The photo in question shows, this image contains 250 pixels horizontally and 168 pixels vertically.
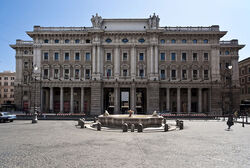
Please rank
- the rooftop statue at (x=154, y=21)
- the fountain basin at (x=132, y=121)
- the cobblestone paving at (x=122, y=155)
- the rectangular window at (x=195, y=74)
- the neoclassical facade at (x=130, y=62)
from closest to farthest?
the cobblestone paving at (x=122, y=155) < the fountain basin at (x=132, y=121) < the neoclassical facade at (x=130, y=62) < the rooftop statue at (x=154, y=21) < the rectangular window at (x=195, y=74)

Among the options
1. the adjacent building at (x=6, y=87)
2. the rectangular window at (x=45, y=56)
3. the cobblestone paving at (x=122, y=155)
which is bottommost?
the cobblestone paving at (x=122, y=155)

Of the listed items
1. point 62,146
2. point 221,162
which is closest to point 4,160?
point 62,146

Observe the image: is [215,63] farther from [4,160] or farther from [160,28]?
[4,160]

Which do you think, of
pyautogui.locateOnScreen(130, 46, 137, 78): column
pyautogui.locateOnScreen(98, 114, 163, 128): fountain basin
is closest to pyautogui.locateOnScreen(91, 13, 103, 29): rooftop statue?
pyautogui.locateOnScreen(130, 46, 137, 78): column

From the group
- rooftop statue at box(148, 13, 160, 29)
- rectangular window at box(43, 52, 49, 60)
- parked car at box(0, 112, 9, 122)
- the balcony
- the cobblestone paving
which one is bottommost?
parked car at box(0, 112, 9, 122)

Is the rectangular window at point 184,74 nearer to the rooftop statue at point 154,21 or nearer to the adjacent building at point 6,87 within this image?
the rooftop statue at point 154,21

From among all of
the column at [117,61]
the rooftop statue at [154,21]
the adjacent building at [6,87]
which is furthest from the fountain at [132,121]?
the adjacent building at [6,87]

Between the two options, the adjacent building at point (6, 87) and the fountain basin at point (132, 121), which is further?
the adjacent building at point (6, 87)

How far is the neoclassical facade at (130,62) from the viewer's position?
143 ft

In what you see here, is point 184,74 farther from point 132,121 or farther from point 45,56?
point 45,56

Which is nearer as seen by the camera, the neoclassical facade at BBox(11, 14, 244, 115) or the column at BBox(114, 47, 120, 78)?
the neoclassical facade at BBox(11, 14, 244, 115)

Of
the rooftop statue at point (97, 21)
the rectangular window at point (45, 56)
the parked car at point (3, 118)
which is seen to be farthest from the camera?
the rectangular window at point (45, 56)

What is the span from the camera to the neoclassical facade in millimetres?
43562

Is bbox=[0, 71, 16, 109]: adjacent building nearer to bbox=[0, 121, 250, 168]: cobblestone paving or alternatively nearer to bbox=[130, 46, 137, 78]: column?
bbox=[130, 46, 137, 78]: column
